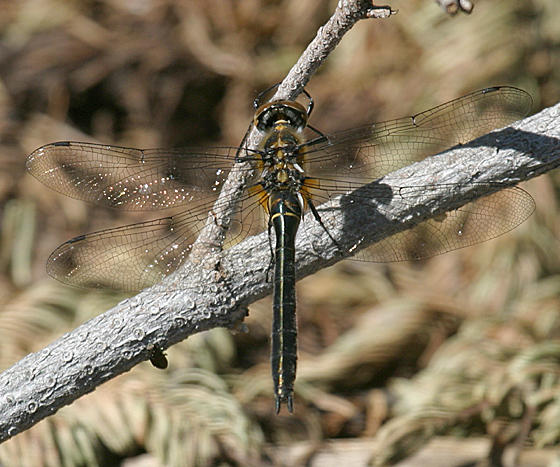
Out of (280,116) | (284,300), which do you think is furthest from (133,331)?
(280,116)

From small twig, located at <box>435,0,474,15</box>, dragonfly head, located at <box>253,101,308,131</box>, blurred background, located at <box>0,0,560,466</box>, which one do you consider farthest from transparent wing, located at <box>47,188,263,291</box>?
blurred background, located at <box>0,0,560,466</box>

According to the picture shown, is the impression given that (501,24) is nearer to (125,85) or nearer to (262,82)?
(262,82)

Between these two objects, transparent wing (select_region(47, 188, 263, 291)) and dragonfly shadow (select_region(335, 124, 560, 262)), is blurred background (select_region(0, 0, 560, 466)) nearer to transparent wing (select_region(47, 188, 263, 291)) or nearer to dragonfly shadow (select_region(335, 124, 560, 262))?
transparent wing (select_region(47, 188, 263, 291))

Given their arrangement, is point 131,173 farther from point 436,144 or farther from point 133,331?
point 436,144

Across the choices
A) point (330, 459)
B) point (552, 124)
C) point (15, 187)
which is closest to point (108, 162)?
point (552, 124)

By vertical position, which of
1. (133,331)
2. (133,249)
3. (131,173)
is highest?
(131,173)

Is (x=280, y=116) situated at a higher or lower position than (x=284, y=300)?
higher
